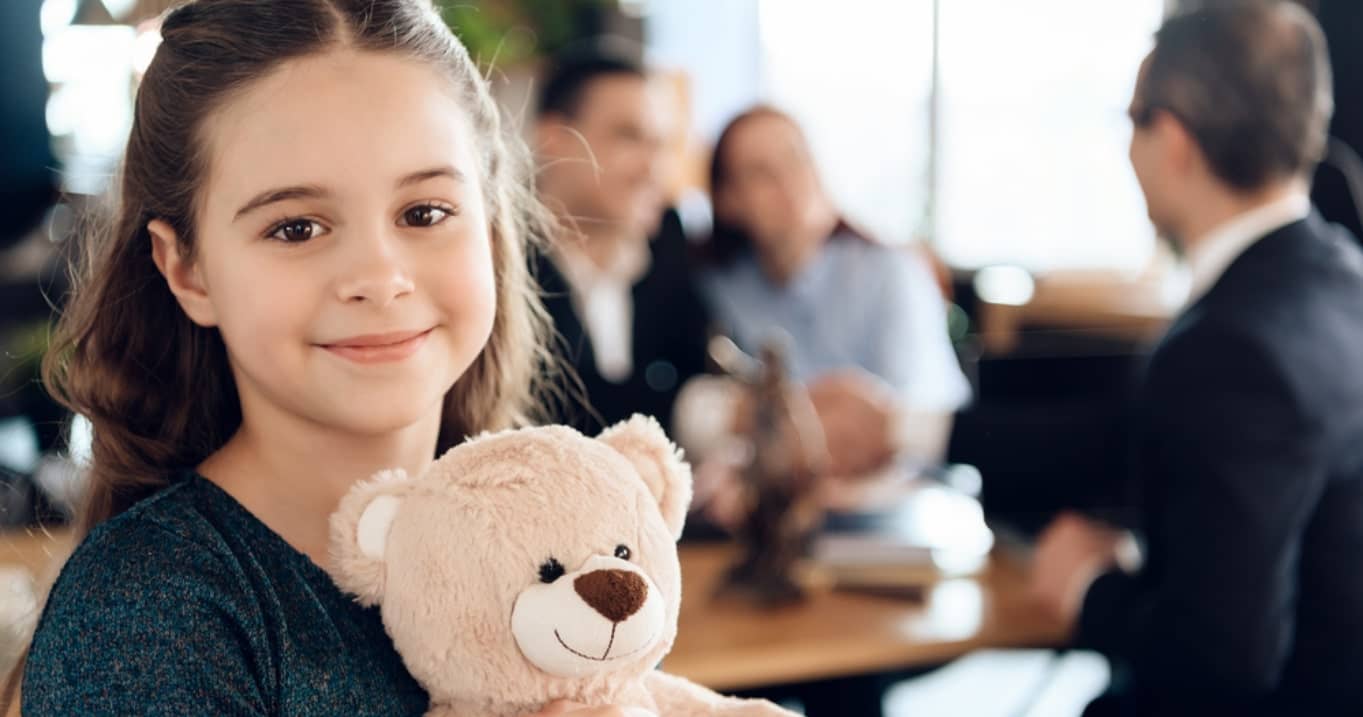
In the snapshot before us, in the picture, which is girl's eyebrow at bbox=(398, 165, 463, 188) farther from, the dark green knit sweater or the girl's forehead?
the dark green knit sweater

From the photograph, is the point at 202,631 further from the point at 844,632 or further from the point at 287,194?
the point at 844,632

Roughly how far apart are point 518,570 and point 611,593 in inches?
2.3

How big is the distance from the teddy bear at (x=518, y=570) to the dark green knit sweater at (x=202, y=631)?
0.29ft

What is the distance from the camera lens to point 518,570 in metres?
0.67

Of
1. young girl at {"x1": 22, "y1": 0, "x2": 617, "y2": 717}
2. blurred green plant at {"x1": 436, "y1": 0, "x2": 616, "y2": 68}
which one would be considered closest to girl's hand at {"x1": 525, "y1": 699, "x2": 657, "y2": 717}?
young girl at {"x1": 22, "y1": 0, "x2": 617, "y2": 717}

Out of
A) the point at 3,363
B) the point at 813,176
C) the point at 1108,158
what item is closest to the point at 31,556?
the point at 3,363

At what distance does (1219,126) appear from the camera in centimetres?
174

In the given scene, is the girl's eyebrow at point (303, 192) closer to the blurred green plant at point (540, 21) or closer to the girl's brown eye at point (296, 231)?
the girl's brown eye at point (296, 231)

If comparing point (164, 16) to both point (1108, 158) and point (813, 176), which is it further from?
point (1108, 158)

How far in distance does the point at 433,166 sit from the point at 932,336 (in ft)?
8.76

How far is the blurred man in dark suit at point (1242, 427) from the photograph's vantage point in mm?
1490

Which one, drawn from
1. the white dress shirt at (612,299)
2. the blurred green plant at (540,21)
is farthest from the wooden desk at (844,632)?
the blurred green plant at (540,21)

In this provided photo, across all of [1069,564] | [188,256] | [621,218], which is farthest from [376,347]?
[621,218]

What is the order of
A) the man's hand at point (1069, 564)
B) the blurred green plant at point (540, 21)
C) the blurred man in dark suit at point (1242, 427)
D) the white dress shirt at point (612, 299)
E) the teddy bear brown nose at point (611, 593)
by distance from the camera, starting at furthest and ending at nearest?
the blurred green plant at point (540, 21), the white dress shirt at point (612, 299), the man's hand at point (1069, 564), the blurred man in dark suit at point (1242, 427), the teddy bear brown nose at point (611, 593)
